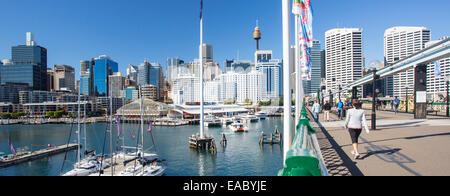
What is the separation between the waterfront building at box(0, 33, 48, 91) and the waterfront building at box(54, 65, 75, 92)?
73.7 feet

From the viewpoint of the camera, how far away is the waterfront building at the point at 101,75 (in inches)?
7338

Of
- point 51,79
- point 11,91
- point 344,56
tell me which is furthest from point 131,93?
point 344,56

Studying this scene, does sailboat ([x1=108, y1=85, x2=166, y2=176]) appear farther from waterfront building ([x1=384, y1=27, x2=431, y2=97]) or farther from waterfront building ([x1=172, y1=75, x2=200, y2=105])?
waterfront building ([x1=172, y1=75, x2=200, y2=105])

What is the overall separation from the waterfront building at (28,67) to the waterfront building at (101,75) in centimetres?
3732

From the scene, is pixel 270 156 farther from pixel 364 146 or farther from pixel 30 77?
pixel 30 77

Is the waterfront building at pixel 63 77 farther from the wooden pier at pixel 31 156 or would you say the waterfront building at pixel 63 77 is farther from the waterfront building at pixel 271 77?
the wooden pier at pixel 31 156

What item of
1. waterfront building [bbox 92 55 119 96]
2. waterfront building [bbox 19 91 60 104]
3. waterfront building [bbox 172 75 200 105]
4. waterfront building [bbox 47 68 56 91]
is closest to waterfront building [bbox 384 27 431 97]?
waterfront building [bbox 172 75 200 105]

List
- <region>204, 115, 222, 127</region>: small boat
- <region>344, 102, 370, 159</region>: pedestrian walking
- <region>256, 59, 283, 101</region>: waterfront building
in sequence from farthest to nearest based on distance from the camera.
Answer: <region>256, 59, 283, 101</region>: waterfront building < <region>204, 115, 222, 127</region>: small boat < <region>344, 102, 370, 159</region>: pedestrian walking

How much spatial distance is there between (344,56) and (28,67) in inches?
6960

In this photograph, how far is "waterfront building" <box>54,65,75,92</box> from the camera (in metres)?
178

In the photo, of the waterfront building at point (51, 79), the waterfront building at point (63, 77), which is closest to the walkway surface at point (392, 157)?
the waterfront building at point (51, 79)
